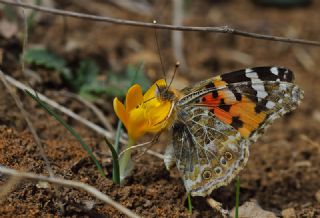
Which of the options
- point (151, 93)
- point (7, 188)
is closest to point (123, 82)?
point (151, 93)

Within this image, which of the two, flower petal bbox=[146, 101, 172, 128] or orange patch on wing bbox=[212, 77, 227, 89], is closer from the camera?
flower petal bbox=[146, 101, 172, 128]

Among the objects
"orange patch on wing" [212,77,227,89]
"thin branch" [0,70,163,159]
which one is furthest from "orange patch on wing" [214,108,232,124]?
"thin branch" [0,70,163,159]

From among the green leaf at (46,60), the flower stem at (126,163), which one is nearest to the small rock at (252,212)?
the flower stem at (126,163)

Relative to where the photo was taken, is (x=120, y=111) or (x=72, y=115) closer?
(x=120, y=111)

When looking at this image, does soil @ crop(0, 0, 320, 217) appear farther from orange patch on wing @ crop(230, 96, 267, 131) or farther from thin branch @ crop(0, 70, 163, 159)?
orange patch on wing @ crop(230, 96, 267, 131)

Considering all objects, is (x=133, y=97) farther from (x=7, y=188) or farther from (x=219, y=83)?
(x=7, y=188)

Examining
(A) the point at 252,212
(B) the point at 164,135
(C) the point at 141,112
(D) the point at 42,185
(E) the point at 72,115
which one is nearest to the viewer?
(D) the point at 42,185
